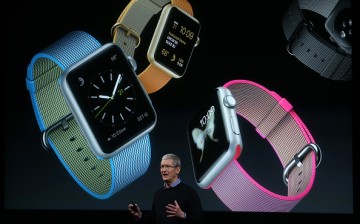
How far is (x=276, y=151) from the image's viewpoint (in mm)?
4848

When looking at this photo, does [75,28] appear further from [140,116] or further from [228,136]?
[228,136]

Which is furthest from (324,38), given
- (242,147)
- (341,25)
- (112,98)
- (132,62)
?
(112,98)

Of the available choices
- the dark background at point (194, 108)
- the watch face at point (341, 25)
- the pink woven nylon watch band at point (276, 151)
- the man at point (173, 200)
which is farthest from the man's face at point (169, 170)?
the watch face at point (341, 25)

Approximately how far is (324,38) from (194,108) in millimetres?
956

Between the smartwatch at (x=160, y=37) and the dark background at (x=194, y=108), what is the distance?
8 centimetres

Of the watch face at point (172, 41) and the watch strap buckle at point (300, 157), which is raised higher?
Result: the watch face at point (172, 41)

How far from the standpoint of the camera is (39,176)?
490 centimetres

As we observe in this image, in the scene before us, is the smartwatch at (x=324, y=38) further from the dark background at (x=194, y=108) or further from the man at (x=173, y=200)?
the man at (x=173, y=200)

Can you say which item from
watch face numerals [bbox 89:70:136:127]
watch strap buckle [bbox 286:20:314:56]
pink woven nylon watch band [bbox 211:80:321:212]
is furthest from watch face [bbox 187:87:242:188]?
watch strap buckle [bbox 286:20:314:56]

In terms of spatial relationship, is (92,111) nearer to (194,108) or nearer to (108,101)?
(108,101)

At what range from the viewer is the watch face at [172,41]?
4.71 m

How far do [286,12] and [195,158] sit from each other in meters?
1.13

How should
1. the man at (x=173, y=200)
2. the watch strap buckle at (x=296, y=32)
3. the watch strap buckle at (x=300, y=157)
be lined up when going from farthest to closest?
the watch strap buckle at (x=296, y=32)
the watch strap buckle at (x=300, y=157)
the man at (x=173, y=200)

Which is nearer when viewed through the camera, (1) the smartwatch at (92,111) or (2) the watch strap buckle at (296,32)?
(1) the smartwatch at (92,111)
